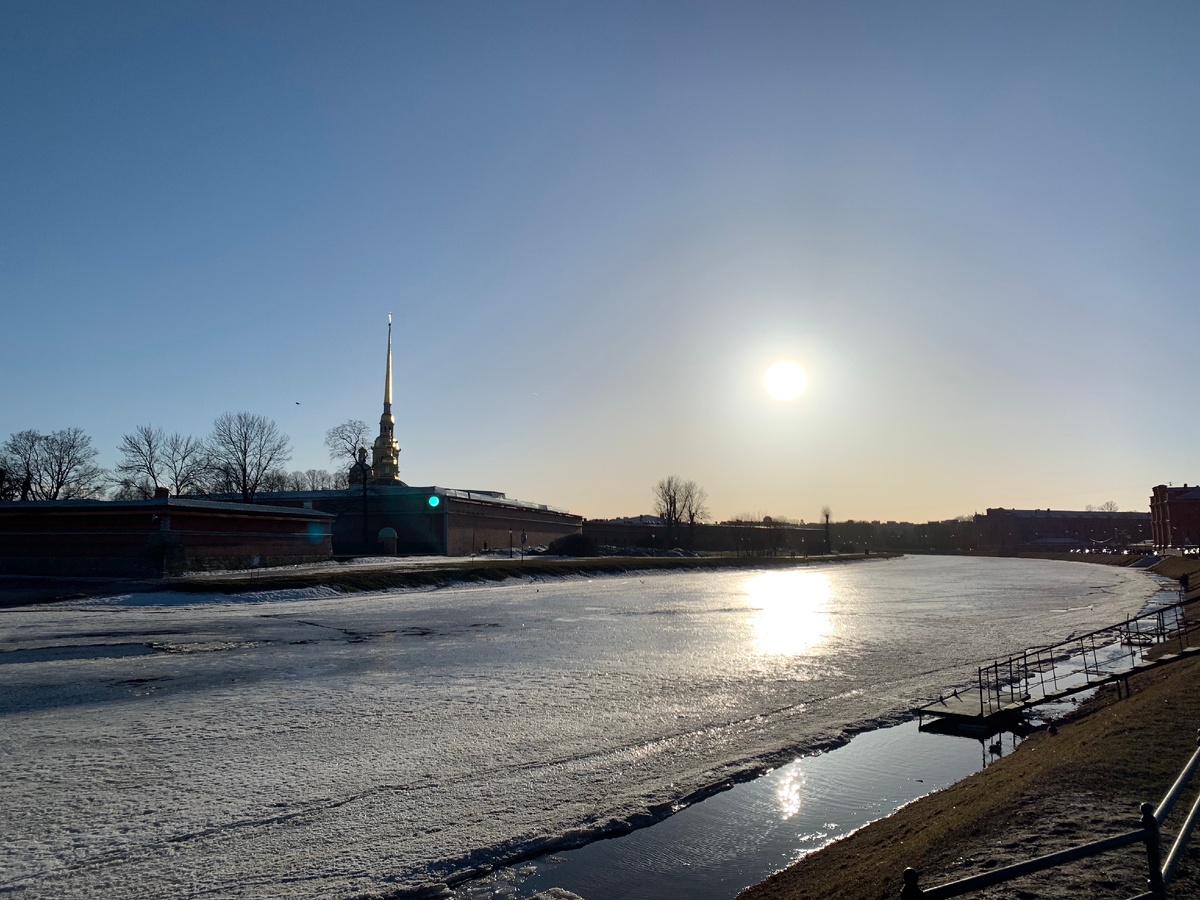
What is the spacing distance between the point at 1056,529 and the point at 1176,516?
202 ft

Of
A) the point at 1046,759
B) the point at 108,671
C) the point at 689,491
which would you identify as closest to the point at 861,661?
the point at 1046,759

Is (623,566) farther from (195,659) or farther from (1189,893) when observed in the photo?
(1189,893)

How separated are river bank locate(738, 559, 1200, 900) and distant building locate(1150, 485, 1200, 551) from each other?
103m

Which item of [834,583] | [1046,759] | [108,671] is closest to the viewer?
[1046,759]

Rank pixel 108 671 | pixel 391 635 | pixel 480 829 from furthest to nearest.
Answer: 1. pixel 391 635
2. pixel 108 671
3. pixel 480 829

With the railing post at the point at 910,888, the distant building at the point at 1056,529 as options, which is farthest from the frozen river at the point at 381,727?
the distant building at the point at 1056,529

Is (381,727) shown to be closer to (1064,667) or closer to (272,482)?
(1064,667)

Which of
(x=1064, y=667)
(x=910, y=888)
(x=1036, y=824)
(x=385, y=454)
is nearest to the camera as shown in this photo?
(x=910, y=888)

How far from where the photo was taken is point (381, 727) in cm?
1380

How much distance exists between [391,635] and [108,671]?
9133 mm

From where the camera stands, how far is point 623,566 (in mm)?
71375

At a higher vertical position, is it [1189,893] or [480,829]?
[1189,893]

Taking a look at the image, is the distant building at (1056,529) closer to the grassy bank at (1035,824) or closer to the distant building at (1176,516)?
the distant building at (1176,516)

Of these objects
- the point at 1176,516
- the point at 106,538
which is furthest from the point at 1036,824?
the point at 1176,516
